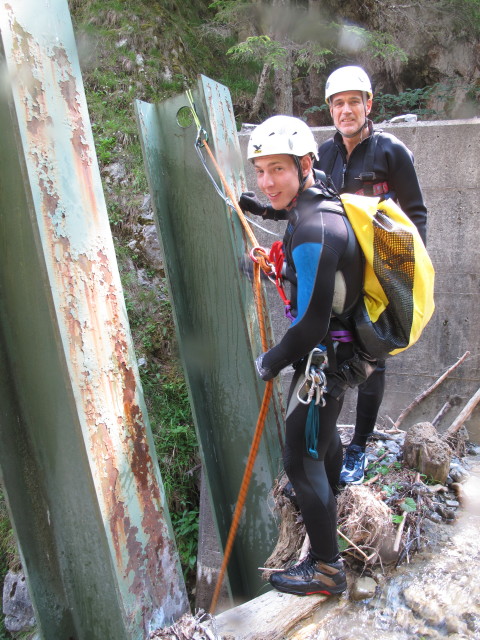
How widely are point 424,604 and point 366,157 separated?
2.33m

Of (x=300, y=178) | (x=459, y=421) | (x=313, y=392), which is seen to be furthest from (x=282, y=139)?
(x=459, y=421)

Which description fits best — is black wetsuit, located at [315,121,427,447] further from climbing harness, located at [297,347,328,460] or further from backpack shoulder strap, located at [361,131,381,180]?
climbing harness, located at [297,347,328,460]

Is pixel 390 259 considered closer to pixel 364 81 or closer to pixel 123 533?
pixel 364 81

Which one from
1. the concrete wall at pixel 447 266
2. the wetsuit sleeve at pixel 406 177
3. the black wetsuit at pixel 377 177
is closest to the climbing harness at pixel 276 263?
the black wetsuit at pixel 377 177

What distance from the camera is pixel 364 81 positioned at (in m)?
2.77

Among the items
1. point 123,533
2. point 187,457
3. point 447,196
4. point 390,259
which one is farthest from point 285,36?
point 123,533

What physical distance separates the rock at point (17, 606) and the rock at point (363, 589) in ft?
14.3

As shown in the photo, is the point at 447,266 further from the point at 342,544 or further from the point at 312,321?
the point at 312,321

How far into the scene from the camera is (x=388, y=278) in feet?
6.62

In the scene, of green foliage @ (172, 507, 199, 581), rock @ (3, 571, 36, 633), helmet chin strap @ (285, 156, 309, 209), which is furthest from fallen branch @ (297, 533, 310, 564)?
rock @ (3, 571, 36, 633)

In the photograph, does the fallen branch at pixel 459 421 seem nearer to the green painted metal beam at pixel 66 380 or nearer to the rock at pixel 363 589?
the rock at pixel 363 589

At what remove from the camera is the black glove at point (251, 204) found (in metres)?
2.91

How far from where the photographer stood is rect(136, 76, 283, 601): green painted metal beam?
309 centimetres

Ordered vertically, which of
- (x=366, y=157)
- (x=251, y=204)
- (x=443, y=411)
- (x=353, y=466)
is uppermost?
(x=366, y=157)
